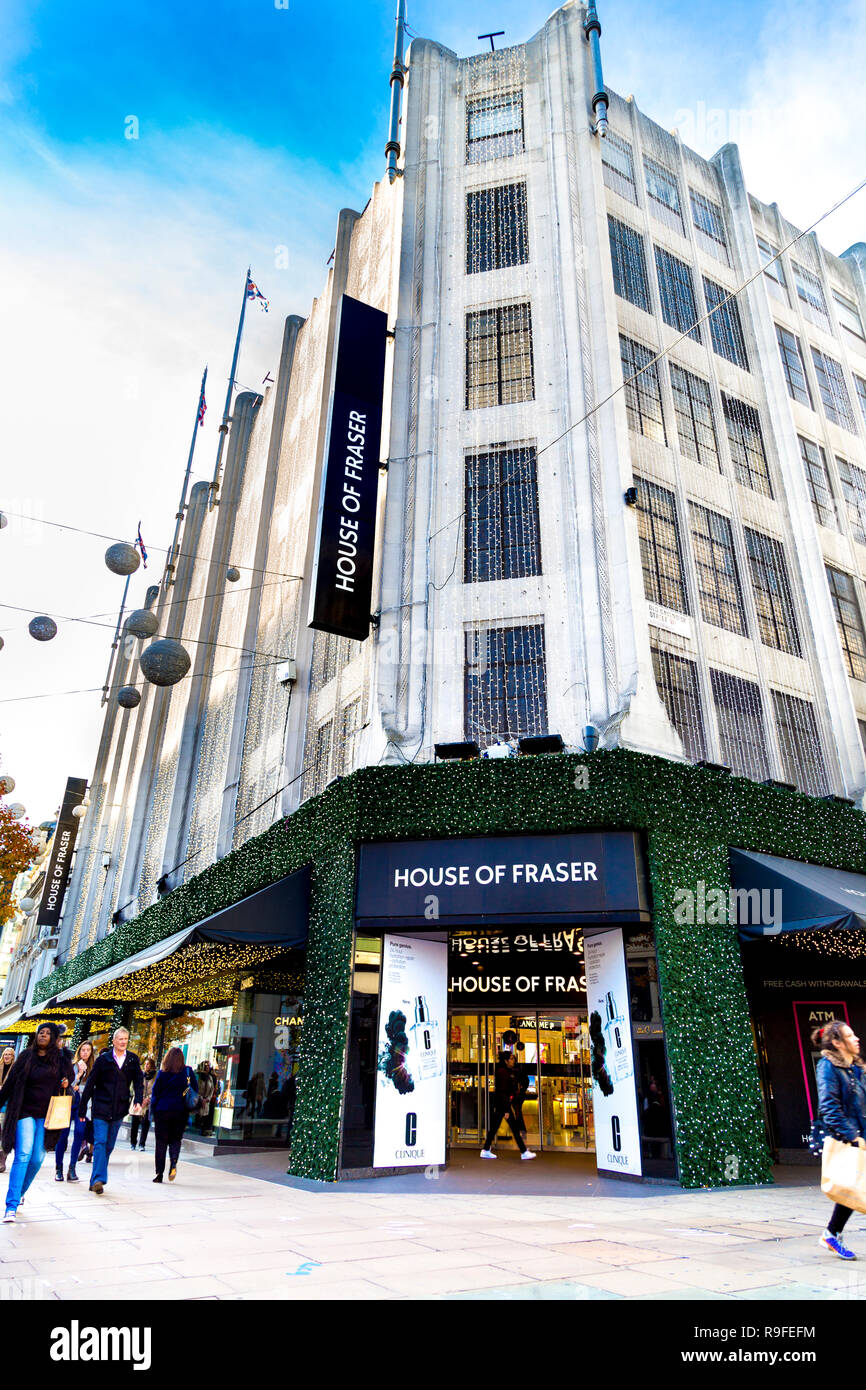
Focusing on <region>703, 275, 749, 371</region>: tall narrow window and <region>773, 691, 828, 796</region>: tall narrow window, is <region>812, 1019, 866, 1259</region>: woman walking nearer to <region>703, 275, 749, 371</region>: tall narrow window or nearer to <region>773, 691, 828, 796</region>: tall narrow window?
<region>773, 691, 828, 796</region>: tall narrow window

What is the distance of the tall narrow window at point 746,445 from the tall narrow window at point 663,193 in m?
4.70

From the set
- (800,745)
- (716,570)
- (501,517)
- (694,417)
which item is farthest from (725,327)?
(800,745)

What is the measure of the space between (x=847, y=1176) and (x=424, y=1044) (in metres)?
7.42

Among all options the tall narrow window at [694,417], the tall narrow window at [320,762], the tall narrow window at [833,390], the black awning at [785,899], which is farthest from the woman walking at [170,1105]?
the tall narrow window at [833,390]

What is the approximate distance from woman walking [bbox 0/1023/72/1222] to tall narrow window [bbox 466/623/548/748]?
7.71 metres

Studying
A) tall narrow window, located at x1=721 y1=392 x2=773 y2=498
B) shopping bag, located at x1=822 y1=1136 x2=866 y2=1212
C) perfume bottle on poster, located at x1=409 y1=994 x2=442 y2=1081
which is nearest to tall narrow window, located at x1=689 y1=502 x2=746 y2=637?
tall narrow window, located at x1=721 y1=392 x2=773 y2=498

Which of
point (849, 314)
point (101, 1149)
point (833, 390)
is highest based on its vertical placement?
point (849, 314)

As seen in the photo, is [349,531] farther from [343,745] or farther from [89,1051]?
[89,1051]

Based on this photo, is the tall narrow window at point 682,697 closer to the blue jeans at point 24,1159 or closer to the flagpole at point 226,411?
the blue jeans at point 24,1159

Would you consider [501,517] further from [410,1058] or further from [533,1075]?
[533,1075]

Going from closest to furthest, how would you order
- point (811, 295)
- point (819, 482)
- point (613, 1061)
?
point (613, 1061) < point (819, 482) < point (811, 295)

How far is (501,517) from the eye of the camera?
50.6 feet

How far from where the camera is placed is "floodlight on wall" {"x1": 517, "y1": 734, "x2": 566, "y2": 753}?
1282cm
